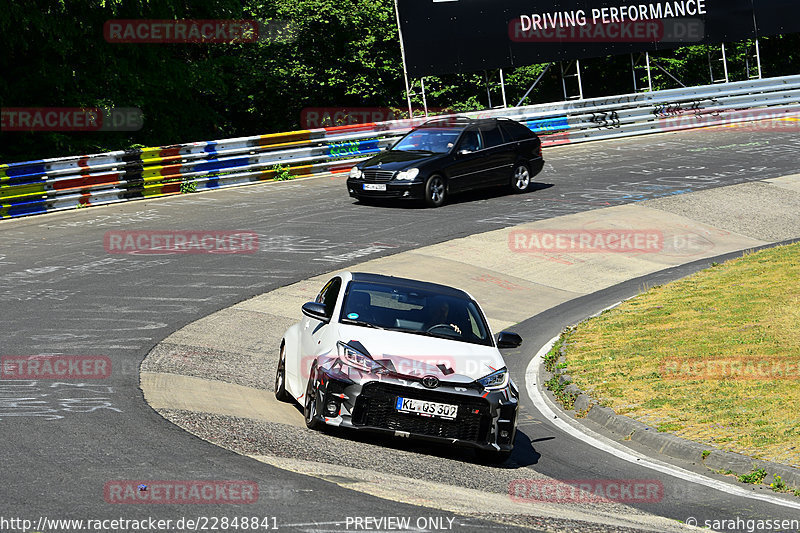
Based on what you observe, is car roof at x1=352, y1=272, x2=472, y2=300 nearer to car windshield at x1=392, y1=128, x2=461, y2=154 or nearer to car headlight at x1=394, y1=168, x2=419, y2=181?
car headlight at x1=394, y1=168, x2=419, y2=181

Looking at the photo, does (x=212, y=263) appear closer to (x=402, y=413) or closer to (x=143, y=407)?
(x=143, y=407)

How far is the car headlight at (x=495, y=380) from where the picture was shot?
8.86 m

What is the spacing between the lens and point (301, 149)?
91.3ft

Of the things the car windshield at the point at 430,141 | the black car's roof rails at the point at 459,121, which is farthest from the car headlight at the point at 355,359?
the black car's roof rails at the point at 459,121

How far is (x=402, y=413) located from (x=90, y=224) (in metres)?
14.7

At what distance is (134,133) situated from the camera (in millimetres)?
31844

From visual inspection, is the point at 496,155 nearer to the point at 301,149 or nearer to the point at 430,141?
the point at 430,141

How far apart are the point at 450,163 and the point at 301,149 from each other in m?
5.96

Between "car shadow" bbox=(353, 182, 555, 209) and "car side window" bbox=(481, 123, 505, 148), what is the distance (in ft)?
4.47

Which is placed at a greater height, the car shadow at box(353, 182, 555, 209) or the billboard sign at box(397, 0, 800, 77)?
the billboard sign at box(397, 0, 800, 77)

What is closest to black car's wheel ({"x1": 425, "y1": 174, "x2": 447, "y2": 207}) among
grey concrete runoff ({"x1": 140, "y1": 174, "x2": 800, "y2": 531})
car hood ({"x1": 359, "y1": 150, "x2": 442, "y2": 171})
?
car hood ({"x1": 359, "y1": 150, "x2": 442, "y2": 171})

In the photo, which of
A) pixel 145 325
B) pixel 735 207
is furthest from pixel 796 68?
pixel 145 325

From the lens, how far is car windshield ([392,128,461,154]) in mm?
23656

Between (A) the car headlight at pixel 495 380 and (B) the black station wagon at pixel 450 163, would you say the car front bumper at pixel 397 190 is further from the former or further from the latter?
(A) the car headlight at pixel 495 380
